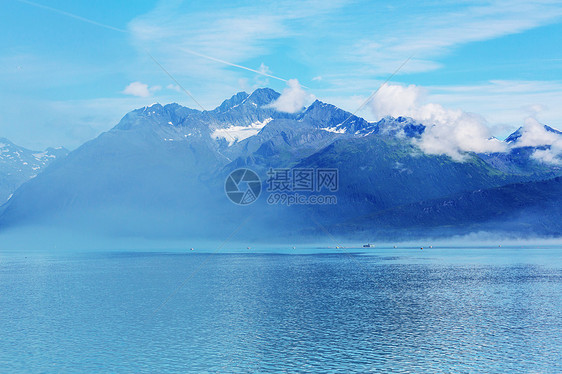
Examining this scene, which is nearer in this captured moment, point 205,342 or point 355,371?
point 355,371

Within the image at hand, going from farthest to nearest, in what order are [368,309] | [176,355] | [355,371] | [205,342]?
[368,309]
[205,342]
[176,355]
[355,371]

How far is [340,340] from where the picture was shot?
87.1 metres

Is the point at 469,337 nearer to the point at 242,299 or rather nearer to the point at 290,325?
the point at 290,325

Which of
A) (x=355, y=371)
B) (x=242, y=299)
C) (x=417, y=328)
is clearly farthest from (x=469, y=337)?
(x=242, y=299)

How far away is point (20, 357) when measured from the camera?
79375 millimetres

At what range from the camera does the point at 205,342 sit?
87062 millimetres

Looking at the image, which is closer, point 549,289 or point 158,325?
point 158,325

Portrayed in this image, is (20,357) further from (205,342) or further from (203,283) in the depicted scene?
(203,283)

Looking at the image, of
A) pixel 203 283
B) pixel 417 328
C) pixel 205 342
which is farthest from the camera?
pixel 203 283

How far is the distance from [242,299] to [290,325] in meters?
37.5

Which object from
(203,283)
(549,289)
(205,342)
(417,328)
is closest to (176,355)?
(205,342)

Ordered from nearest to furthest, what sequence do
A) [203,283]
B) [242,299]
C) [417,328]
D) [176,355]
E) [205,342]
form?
[176,355] < [205,342] < [417,328] < [242,299] < [203,283]

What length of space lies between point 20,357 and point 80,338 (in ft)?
42.4

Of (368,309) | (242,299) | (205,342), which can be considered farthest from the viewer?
(242,299)
